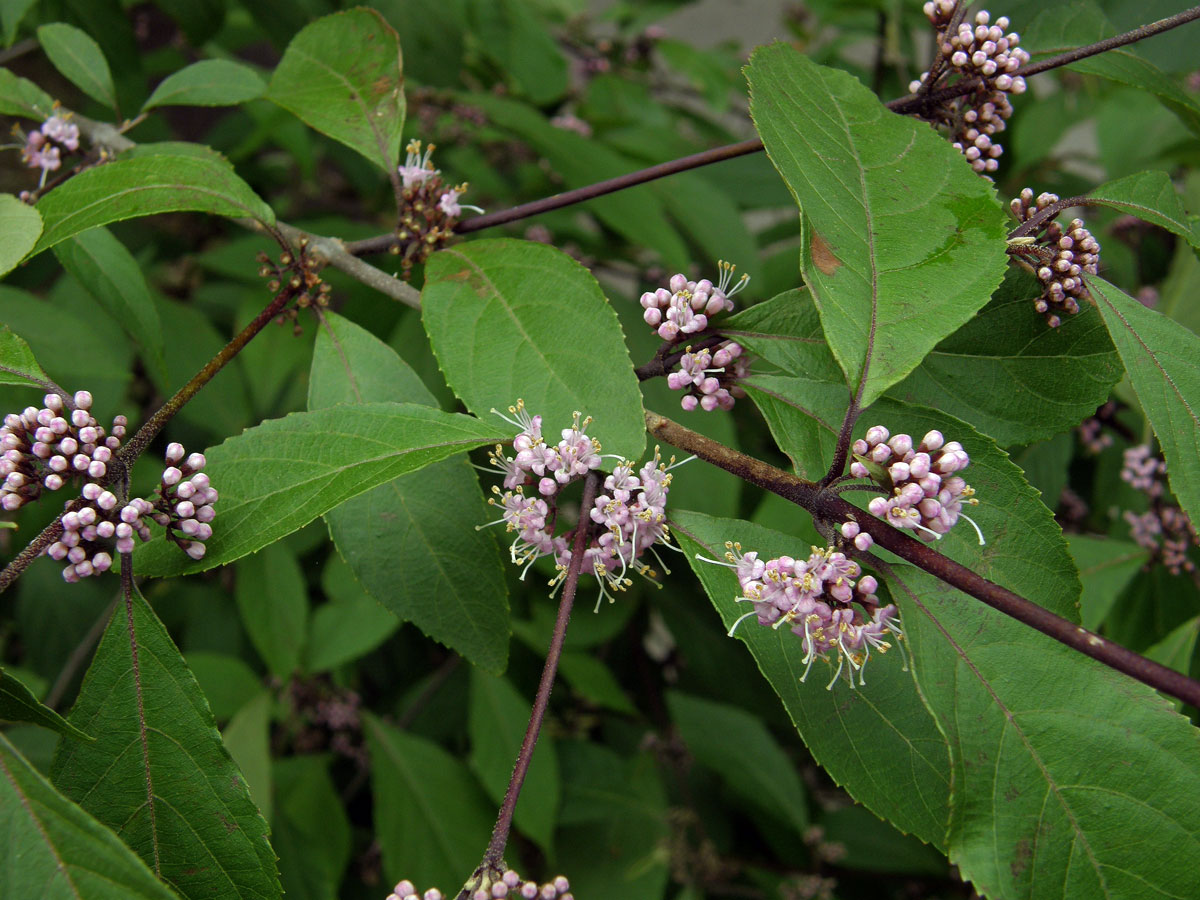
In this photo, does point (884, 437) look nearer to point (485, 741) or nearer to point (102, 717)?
point (102, 717)

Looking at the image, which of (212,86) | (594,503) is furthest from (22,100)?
(594,503)

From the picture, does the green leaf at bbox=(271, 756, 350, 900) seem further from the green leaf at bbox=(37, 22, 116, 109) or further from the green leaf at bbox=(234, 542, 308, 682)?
the green leaf at bbox=(37, 22, 116, 109)

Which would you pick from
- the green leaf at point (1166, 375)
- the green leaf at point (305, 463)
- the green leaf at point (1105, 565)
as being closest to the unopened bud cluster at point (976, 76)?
the green leaf at point (1166, 375)

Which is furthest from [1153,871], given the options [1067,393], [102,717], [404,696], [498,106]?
[404,696]

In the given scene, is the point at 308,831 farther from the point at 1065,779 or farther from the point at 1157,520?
the point at 1157,520

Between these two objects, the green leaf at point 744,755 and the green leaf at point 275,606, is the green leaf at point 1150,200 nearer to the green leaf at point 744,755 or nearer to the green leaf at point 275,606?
the green leaf at point 744,755

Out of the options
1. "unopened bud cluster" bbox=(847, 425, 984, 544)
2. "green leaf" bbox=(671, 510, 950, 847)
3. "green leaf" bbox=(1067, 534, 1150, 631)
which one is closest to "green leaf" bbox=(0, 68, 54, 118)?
"green leaf" bbox=(671, 510, 950, 847)
